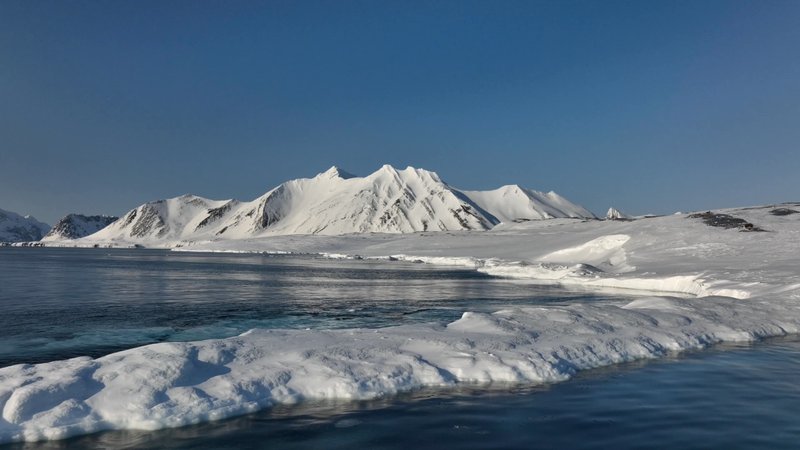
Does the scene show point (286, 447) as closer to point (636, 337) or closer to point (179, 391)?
point (179, 391)

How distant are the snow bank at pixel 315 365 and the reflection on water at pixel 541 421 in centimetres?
61

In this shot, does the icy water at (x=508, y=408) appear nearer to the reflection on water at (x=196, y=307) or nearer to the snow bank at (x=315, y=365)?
the reflection on water at (x=196, y=307)

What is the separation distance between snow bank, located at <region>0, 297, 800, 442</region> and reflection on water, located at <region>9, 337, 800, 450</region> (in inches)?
23.9

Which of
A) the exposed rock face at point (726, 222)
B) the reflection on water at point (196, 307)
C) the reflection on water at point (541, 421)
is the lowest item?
the reflection on water at point (541, 421)

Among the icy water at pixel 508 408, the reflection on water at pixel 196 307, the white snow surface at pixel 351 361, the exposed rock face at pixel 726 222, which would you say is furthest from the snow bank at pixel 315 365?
the exposed rock face at pixel 726 222

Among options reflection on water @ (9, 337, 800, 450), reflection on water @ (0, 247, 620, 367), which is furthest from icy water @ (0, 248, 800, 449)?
reflection on water @ (0, 247, 620, 367)

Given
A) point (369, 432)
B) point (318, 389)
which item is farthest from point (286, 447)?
point (318, 389)

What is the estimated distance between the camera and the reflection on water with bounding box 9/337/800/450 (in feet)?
38.2

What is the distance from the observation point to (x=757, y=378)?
17.2 m

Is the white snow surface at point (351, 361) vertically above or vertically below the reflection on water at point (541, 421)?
above

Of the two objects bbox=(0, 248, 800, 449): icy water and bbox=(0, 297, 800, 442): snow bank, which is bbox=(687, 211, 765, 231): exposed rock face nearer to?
bbox=(0, 297, 800, 442): snow bank

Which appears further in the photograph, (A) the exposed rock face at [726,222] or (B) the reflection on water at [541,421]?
(A) the exposed rock face at [726,222]

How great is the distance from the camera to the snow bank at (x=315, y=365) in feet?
41.5

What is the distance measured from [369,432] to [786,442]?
875 cm
